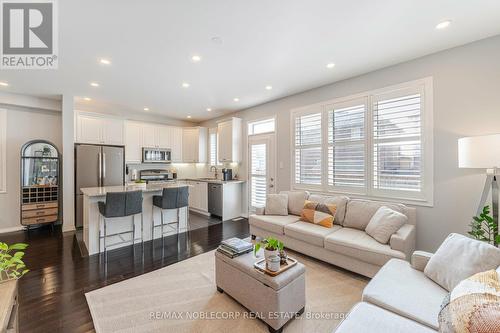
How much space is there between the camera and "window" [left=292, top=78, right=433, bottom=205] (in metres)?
3.03

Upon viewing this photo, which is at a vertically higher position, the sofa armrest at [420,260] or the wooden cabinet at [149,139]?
the wooden cabinet at [149,139]

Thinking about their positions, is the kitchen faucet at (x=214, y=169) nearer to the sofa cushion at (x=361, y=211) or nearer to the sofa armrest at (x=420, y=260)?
the sofa cushion at (x=361, y=211)

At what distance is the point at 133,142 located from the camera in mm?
5793

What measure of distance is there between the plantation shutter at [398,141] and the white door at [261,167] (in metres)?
2.15

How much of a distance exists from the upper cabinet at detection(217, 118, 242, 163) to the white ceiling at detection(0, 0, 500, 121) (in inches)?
61.9

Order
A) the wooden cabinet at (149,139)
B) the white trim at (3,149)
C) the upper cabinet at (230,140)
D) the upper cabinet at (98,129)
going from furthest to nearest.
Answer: the wooden cabinet at (149,139)
the upper cabinet at (230,140)
the upper cabinet at (98,129)
the white trim at (3,149)

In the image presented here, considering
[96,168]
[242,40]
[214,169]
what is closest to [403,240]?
[242,40]

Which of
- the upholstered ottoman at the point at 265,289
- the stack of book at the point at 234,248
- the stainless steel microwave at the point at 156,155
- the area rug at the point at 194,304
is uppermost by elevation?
the stainless steel microwave at the point at 156,155

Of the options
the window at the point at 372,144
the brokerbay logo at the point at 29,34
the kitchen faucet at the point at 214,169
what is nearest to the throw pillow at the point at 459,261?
the window at the point at 372,144

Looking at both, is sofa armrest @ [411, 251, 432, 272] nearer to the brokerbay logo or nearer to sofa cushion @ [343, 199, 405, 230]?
sofa cushion @ [343, 199, 405, 230]

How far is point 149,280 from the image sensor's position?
257cm

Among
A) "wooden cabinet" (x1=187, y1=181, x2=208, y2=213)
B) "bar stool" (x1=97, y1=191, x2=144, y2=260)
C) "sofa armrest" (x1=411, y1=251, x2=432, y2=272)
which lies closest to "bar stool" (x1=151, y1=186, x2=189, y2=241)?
"bar stool" (x1=97, y1=191, x2=144, y2=260)

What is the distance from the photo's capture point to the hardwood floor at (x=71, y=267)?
1.97 meters

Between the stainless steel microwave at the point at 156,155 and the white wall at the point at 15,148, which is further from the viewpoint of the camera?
the stainless steel microwave at the point at 156,155
